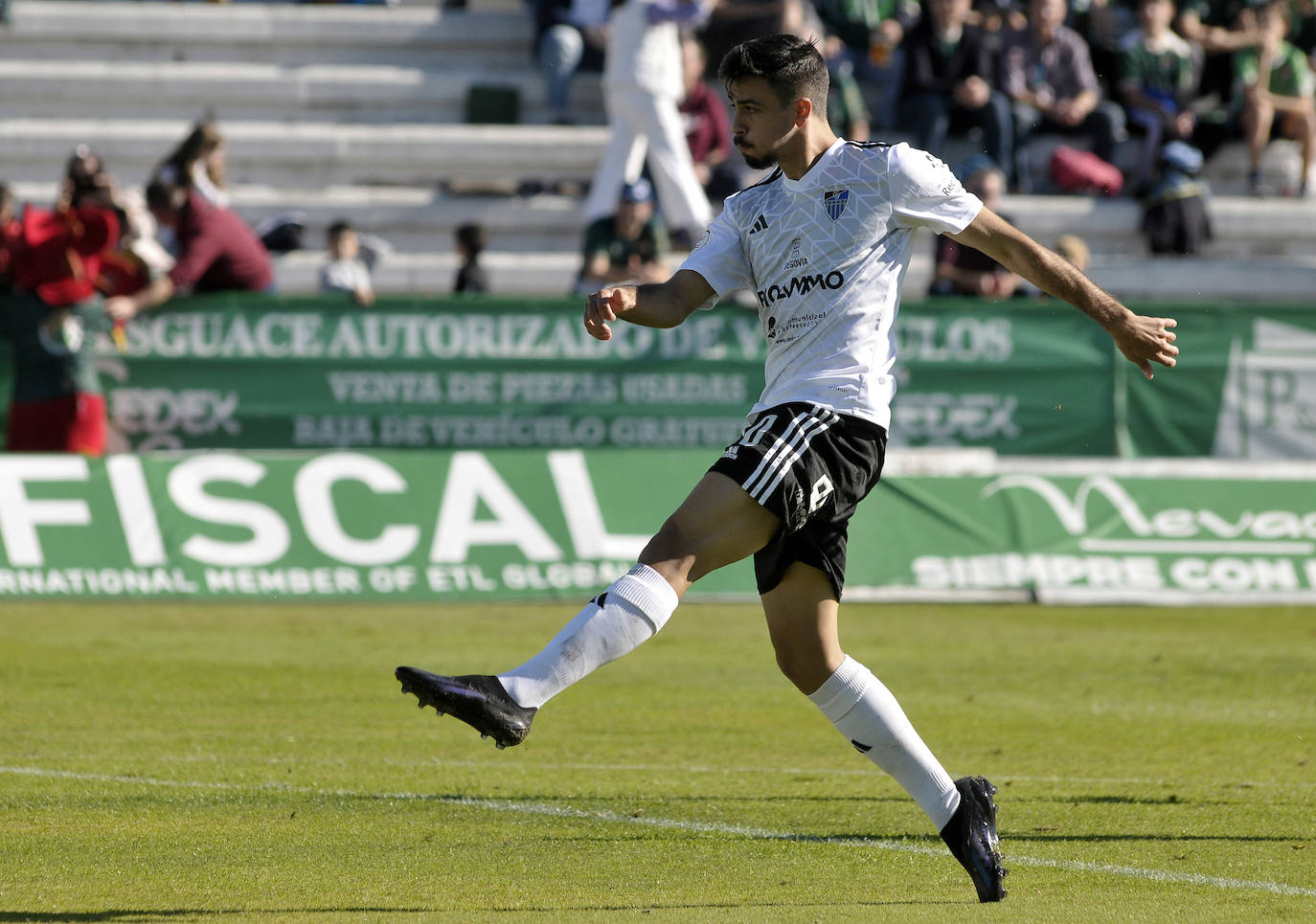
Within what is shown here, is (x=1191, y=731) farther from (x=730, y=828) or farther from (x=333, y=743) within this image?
(x=333, y=743)

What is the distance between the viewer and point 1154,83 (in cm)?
1880

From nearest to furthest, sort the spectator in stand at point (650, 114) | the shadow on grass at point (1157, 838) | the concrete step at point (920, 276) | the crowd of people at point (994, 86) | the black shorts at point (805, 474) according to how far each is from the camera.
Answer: the black shorts at point (805, 474) → the shadow on grass at point (1157, 838) → the spectator in stand at point (650, 114) → the crowd of people at point (994, 86) → the concrete step at point (920, 276)

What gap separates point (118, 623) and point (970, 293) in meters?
7.52

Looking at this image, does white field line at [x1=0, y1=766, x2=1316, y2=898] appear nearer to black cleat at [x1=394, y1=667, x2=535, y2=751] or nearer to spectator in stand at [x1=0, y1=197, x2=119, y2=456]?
black cleat at [x1=394, y1=667, x2=535, y2=751]

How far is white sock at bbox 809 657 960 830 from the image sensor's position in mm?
5156

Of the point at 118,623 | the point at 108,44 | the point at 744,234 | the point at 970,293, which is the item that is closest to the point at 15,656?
the point at 118,623

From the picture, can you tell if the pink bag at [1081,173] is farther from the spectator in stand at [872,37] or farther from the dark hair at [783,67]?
the dark hair at [783,67]

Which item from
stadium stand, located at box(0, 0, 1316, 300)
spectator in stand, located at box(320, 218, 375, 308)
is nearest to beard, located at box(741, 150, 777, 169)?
spectator in stand, located at box(320, 218, 375, 308)

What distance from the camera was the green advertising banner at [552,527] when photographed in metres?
11.9

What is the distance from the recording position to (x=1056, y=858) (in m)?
5.55

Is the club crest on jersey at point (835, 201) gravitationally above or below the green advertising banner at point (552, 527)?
above

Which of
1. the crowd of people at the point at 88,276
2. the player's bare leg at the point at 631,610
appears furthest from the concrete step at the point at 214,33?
the player's bare leg at the point at 631,610

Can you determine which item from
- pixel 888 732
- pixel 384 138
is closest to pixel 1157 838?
pixel 888 732

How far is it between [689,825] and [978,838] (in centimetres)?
127
